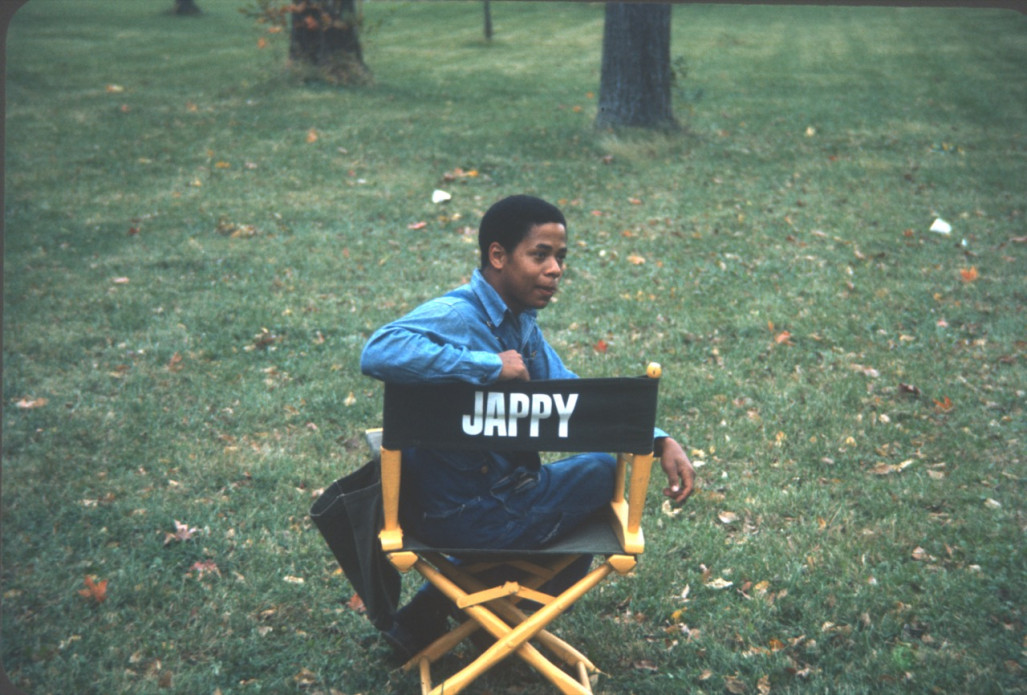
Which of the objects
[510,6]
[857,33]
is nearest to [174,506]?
[857,33]

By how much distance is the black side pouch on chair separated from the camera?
3008 millimetres

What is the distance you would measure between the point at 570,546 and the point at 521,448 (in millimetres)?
421

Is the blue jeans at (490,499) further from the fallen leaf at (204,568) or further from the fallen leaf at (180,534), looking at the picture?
the fallen leaf at (180,534)

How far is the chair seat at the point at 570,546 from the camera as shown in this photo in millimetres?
2885

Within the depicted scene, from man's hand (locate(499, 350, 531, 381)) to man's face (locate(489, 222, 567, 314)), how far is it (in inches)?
14.0

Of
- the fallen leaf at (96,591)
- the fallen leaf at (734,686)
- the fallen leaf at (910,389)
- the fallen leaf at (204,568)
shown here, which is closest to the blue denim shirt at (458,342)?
the fallen leaf at (734,686)

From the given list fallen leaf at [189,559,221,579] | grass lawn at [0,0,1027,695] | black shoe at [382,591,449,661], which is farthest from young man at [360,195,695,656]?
fallen leaf at [189,559,221,579]

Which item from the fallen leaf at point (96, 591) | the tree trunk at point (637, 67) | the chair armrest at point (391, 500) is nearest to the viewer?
the chair armrest at point (391, 500)

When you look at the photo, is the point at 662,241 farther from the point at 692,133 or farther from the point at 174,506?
the point at 174,506

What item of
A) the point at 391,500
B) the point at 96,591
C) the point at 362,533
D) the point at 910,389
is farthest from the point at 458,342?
the point at 910,389

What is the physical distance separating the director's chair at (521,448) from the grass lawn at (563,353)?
0.52m

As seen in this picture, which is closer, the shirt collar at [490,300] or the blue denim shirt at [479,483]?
the blue denim shirt at [479,483]

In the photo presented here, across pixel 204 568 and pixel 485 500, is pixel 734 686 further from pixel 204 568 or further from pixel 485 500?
pixel 204 568

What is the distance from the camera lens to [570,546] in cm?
295
